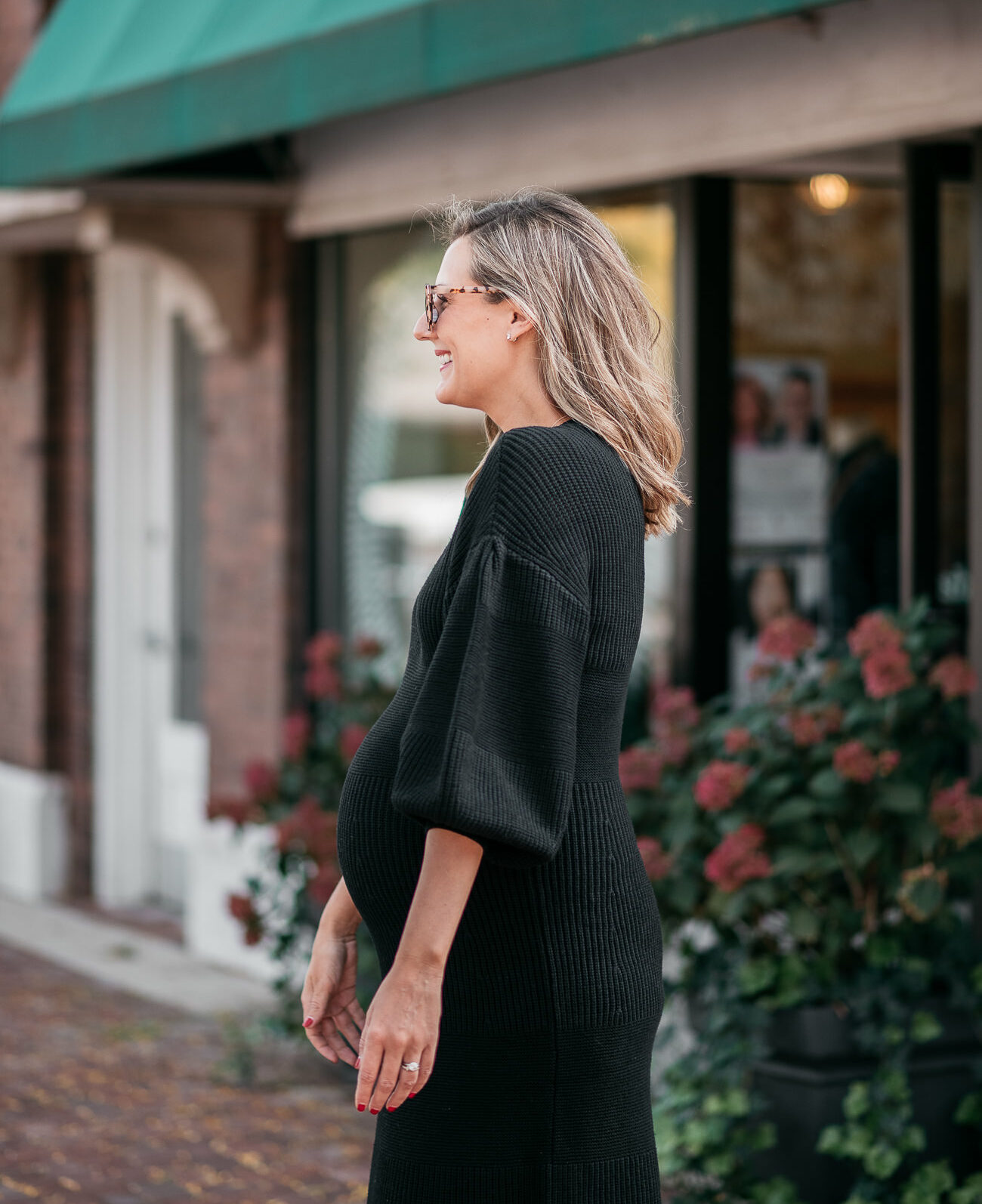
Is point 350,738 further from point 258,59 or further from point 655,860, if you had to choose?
point 258,59

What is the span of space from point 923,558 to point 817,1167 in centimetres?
172

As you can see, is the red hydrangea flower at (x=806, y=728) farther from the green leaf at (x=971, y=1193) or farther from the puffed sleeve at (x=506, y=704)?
the puffed sleeve at (x=506, y=704)

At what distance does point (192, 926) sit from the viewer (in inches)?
296

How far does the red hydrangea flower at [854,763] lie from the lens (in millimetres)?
4086

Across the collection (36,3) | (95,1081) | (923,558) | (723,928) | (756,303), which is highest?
(36,3)

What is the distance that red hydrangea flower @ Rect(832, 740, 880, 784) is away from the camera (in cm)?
409

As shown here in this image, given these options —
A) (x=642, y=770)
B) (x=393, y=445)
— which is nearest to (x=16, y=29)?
(x=393, y=445)

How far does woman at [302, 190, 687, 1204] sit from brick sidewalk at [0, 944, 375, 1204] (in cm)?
252

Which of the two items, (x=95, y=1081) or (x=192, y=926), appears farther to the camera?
(x=192, y=926)

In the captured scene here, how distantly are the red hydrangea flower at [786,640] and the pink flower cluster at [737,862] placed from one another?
498 mm

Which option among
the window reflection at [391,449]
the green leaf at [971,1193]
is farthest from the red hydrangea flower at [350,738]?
the green leaf at [971,1193]

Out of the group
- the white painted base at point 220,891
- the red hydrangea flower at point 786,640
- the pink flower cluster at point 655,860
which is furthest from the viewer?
the white painted base at point 220,891

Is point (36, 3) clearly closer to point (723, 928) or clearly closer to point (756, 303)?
point (756, 303)

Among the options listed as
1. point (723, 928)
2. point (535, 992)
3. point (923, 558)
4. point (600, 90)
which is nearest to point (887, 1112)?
point (723, 928)
